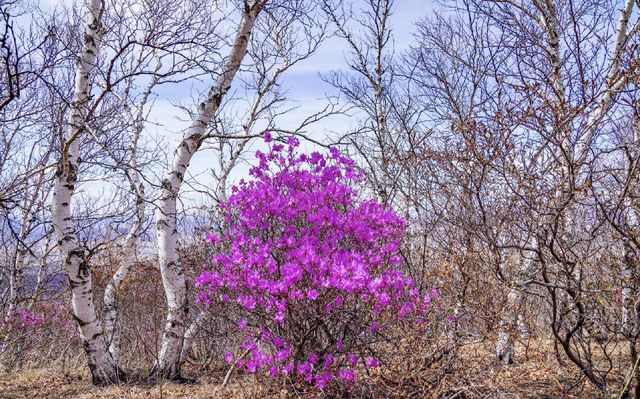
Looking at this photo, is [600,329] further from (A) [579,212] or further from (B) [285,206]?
(B) [285,206]

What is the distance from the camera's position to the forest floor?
3.87 metres

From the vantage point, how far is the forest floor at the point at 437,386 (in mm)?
3873

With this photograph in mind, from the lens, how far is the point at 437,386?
3896 mm

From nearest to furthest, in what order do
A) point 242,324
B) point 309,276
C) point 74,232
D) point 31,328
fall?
point 309,276, point 242,324, point 74,232, point 31,328

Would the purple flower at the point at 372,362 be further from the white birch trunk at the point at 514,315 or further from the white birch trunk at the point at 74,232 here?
the white birch trunk at the point at 74,232

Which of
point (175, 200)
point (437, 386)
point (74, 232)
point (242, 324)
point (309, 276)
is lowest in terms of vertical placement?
point (437, 386)

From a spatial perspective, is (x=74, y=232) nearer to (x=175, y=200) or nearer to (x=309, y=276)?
(x=175, y=200)

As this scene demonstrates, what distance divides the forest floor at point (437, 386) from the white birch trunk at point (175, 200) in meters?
0.46

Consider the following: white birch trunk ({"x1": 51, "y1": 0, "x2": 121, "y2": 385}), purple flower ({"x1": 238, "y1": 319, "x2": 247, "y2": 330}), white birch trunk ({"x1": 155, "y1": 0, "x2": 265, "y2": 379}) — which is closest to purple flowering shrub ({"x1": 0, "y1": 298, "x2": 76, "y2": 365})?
white birch trunk ({"x1": 51, "y1": 0, "x2": 121, "y2": 385})

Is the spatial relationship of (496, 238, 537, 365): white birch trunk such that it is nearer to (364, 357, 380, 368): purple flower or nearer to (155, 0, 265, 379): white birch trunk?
(364, 357, 380, 368): purple flower

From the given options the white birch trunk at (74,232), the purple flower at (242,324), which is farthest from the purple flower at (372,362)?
the white birch trunk at (74,232)

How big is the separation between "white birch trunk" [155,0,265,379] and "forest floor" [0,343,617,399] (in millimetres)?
464

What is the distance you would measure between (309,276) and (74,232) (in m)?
2.57

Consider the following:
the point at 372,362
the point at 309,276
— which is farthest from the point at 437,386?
the point at 309,276
